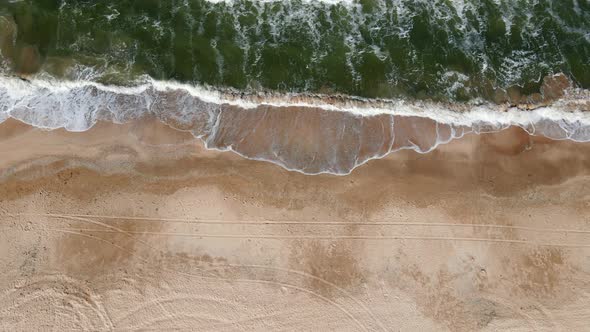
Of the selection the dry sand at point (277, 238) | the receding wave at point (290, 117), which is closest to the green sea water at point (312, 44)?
the receding wave at point (290, 117)

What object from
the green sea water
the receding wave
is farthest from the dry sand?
the green sea water

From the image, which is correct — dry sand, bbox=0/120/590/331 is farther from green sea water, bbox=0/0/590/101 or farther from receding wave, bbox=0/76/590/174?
green sea water, bbox=0/0/590/101

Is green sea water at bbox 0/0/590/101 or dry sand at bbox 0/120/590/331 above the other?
green sea water at bbox 0/0/590/101

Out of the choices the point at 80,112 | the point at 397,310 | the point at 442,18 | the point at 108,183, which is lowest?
the point at 397,310

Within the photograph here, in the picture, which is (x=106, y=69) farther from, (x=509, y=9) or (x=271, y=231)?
(x=509, y=9)

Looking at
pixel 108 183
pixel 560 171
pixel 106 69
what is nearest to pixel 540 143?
pixel 560 171

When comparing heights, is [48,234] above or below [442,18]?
below
